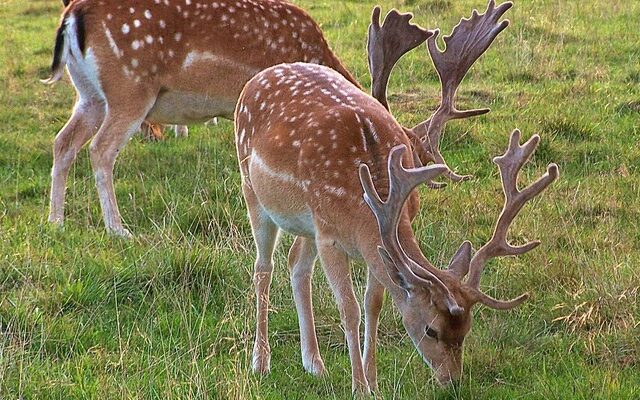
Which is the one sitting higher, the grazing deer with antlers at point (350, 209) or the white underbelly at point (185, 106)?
the grazing deer with antlers at point (350, 209)

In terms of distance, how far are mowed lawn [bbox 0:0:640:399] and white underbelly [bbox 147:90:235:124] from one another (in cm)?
44

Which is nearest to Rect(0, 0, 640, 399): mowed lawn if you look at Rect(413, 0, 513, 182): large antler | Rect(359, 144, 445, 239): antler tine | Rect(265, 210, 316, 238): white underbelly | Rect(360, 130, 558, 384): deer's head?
Rect(360, 130, 558, 384): deer's head

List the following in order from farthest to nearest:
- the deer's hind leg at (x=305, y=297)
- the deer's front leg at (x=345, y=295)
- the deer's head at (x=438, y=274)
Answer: the deer's hind leg at (x=305, y=297), the deer's front leg at (x=345, y=295), the deer's head at (x=438, y=274)

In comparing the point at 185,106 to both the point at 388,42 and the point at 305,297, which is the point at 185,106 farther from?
the point at 305,297

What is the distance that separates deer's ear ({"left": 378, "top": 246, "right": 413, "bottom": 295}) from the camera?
385 cm

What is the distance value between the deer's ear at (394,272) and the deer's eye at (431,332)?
15cm

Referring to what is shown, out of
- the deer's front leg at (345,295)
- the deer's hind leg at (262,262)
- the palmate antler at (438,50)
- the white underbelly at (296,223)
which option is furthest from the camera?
the palmate antler at (438,50)

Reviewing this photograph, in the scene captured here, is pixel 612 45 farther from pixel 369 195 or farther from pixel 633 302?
pixel 369 195

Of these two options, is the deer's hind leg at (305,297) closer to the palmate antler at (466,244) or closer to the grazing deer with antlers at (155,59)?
the palmate antler at (466,244)

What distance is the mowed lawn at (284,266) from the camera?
172 inches

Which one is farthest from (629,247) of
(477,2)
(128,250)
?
(477,2)

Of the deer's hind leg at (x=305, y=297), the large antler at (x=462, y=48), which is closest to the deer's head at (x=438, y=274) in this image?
the deer's hind leg at (x=305, y=297)

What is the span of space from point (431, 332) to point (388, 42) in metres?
2.40

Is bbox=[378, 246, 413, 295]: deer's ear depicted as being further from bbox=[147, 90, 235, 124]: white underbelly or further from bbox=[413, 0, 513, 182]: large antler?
bbox=[147, 90, 235, 124]: white underbelly
